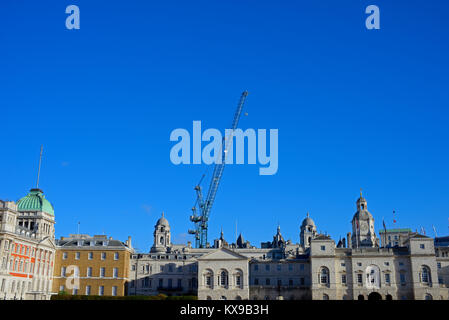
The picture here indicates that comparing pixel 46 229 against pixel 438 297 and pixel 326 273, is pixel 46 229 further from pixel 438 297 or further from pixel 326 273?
pixel 438 297

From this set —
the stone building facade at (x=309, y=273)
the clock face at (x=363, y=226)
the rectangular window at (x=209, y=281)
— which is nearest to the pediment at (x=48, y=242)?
the stone building facade at (x=309, y=273)

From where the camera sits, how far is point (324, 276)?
3829 inches

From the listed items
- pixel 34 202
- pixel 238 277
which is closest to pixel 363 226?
pixel 238 277

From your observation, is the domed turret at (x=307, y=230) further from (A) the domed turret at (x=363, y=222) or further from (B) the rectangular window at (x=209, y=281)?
(B) the rectangular window at (x=209, y=281)

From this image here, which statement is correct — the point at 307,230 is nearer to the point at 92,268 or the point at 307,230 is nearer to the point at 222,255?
the point at 222,255

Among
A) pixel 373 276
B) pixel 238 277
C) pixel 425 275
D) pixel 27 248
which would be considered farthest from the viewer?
pixel 238 277

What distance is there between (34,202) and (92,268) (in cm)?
1835

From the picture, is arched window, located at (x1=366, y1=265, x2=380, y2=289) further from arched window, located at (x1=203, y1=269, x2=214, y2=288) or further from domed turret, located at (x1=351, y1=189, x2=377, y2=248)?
domed turret, located at (x1=351, y1=189, x2=377, y2=248)

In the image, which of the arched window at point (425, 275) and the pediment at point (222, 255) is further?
the pediment at point (222, 255)

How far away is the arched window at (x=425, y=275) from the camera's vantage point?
94.2 m

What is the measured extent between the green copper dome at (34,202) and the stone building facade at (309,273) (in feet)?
72.2
